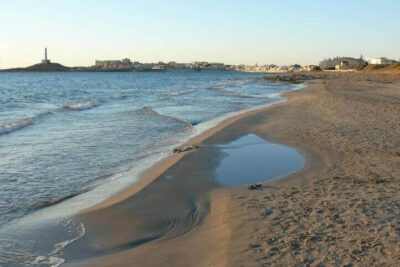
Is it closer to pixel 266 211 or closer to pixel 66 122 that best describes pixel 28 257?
pixel 266 211

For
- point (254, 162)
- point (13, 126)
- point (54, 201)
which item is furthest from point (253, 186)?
point (13, 126)

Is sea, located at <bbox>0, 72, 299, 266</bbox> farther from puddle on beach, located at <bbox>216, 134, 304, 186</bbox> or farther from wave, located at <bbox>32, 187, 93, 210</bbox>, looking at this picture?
puddle on beach, located at <bbox>216, 134, 304, 186</bbox>

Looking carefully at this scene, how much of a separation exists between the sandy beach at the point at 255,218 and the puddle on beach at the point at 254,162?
327mm

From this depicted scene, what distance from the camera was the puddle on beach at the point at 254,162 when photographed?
9.28m

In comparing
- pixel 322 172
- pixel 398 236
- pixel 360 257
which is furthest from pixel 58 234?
pixel 322 172

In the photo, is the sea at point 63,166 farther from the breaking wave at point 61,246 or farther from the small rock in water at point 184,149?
the small rock in water at point 184,149

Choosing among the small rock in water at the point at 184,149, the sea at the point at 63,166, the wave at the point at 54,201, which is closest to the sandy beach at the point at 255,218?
the sea at the point at 63,166

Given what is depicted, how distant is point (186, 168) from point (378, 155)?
4.97m

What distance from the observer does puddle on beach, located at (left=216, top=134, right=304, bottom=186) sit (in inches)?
365

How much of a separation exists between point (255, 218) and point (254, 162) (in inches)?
177

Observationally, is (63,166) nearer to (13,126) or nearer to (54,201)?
(54,201)

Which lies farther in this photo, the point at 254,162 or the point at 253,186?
the point at 254,162

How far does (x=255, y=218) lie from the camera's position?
6.43m

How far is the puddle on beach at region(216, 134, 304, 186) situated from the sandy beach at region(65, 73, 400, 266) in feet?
1.07
